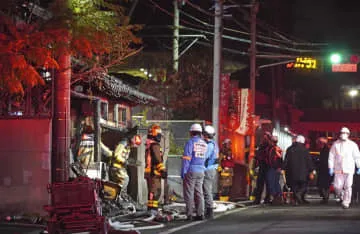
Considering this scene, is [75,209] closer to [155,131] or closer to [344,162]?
[155,131]

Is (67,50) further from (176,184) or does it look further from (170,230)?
(176,184)

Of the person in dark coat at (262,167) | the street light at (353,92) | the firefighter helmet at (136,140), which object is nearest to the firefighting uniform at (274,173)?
the person in dark coat at (262,167)

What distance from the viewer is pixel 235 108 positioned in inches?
1051

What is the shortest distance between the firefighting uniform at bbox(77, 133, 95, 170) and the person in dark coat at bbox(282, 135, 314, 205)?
571 cm

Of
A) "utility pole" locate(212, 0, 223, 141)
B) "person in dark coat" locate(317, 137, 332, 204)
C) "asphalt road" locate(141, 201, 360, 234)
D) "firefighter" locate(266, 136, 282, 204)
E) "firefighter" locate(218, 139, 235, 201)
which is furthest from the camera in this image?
"utility pole" locate(212, 0, 223, 141)

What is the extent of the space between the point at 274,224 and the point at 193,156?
2.27m

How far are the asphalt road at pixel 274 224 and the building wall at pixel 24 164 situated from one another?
144cm

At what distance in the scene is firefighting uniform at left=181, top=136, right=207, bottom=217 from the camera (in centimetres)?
1529

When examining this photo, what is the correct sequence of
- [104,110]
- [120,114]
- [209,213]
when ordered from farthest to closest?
[120,114] → [104,110] → [209,213]

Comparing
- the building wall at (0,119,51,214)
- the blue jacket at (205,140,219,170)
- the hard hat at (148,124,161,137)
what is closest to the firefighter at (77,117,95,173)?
the hard hat at (148,124,161,137)

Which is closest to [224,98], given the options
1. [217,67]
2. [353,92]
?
[217,67]

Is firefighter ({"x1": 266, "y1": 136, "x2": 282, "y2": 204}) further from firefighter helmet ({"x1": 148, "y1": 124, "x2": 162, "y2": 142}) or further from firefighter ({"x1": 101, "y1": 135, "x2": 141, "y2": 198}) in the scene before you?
firefighter helmet ({"x1": 148, "y1": 124, "x2": 162, "y2": 142})

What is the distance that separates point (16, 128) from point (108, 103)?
27.0ft

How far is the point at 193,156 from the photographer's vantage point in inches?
603
